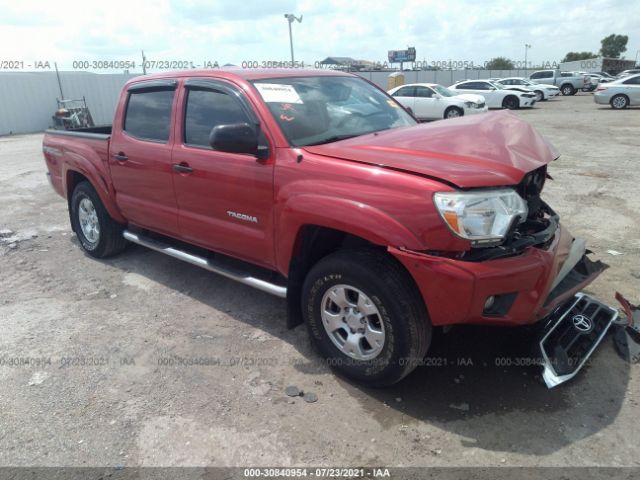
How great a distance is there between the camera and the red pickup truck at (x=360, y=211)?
2.64 meters

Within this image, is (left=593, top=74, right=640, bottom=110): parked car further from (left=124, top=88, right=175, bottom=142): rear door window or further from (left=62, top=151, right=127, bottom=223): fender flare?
(left=62, top=151, right=127, bottom=223): fender flare

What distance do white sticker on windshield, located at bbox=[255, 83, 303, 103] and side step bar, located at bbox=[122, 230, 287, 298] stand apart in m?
1.27

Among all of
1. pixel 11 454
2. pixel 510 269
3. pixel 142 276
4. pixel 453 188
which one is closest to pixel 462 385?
pixel 510 269

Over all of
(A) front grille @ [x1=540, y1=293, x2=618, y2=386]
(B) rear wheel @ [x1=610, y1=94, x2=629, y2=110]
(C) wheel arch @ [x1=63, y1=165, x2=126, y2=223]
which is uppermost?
(C) wheel arch @ [x1=63, y1=165, x2=126, y2=223]

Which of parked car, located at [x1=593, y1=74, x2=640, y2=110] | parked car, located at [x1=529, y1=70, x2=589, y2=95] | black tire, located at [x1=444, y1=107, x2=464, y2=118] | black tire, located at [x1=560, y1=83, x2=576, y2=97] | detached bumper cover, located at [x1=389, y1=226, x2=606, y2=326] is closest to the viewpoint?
detached bumper cover, located at [x1=389, y1=226, x2=606, y2=326]

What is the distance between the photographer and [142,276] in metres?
5.09

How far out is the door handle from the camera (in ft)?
12.8

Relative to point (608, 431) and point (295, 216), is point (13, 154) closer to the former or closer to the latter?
point (295, 216)

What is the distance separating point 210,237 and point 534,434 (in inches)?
101

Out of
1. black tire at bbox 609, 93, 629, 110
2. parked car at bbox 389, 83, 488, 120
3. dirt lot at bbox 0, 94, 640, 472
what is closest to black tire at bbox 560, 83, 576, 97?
black tire at bbox 609, 93, 629, 110

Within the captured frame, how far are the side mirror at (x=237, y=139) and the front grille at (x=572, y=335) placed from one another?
7.12ft

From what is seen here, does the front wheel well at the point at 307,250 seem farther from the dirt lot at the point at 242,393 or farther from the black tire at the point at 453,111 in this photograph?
the black tire at the point at 453,111

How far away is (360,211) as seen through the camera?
2.79m

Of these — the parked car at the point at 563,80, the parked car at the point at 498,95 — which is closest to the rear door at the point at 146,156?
the parked car at the point at 498,95
